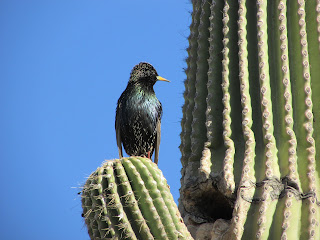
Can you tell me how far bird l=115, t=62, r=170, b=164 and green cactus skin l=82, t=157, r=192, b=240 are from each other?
2866 mm

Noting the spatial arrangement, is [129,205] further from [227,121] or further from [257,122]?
[257,122]

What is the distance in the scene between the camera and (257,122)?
13.3 feet

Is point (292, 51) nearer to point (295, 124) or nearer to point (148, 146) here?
point (295, 124)

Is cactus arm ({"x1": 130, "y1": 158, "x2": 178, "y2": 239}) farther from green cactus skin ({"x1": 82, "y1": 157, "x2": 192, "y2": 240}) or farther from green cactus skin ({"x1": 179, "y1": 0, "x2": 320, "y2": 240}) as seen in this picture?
green cactus skin ({"x1": 179, "y1": 0, "x2": 320, "y2": 240})

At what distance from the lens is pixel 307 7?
4.14 m

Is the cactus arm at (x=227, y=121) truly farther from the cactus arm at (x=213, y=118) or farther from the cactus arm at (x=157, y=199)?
the cactus arm at (x=157, y=199)

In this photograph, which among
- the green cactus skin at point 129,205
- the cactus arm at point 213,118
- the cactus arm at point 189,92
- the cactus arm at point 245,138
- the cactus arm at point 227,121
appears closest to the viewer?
Answer: the green cactus skin at point 129,205

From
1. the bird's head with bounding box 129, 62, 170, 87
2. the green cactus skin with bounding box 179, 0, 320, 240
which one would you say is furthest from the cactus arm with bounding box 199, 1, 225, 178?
the bird's head with bounding box 129, 62, 170, 87

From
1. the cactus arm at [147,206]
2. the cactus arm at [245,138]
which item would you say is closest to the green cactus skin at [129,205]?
the cactus arm at [147,206]

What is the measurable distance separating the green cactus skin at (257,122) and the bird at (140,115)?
200 centimetres

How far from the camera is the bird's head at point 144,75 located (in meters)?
6.78

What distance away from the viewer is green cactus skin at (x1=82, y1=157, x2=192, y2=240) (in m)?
3.34

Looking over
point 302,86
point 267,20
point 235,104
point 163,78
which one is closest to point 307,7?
point 267,20

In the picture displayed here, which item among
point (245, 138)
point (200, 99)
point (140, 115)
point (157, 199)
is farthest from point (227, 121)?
point (140, 115)
